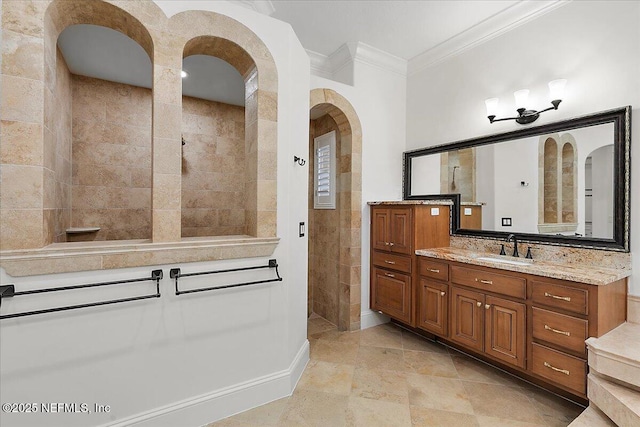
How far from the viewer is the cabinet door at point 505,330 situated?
2.15 meters

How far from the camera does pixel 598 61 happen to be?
7.31 ft

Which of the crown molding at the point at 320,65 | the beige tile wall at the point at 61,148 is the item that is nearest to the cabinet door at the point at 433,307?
the crown molding at the point at 320,65

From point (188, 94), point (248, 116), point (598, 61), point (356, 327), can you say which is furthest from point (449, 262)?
point (188, 94)

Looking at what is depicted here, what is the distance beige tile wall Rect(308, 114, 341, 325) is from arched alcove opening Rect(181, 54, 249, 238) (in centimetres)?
97

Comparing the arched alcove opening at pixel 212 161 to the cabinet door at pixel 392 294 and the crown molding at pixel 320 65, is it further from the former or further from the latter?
the cabinet door at pixel 392 294

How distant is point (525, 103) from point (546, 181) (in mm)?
681

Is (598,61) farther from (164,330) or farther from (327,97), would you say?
(164,330)

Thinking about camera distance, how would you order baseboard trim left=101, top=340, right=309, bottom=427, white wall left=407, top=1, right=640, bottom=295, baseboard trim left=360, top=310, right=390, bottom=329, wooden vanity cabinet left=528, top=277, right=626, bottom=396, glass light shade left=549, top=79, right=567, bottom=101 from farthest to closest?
baseboard trim left=360, top=310, right=390, bottom=329 < glass light shade left=549, top=79, right=567, bottom=101 < white wall left=407, top=1, right=640, bottom=295 < wooden vanity cabinet left=528, top=277, right=626, bottom=396 < baseboard trim left=101, top=340, right=309, bottom=427

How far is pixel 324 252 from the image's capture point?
148 inches

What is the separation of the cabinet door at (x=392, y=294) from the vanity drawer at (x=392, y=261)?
0.06 metres

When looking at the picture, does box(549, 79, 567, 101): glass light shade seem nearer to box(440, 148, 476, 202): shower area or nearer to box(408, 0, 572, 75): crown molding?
box(408, 0, 572, 75): crown molding

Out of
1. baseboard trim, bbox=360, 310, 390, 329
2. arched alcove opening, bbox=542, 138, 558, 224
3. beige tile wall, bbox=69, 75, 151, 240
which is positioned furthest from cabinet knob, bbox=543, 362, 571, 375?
beige tile wall, bbox=69, 75, 151, 240

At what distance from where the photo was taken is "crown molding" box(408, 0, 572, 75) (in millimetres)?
2514

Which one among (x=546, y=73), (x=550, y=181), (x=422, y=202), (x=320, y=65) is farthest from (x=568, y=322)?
(x=320, y=65)
